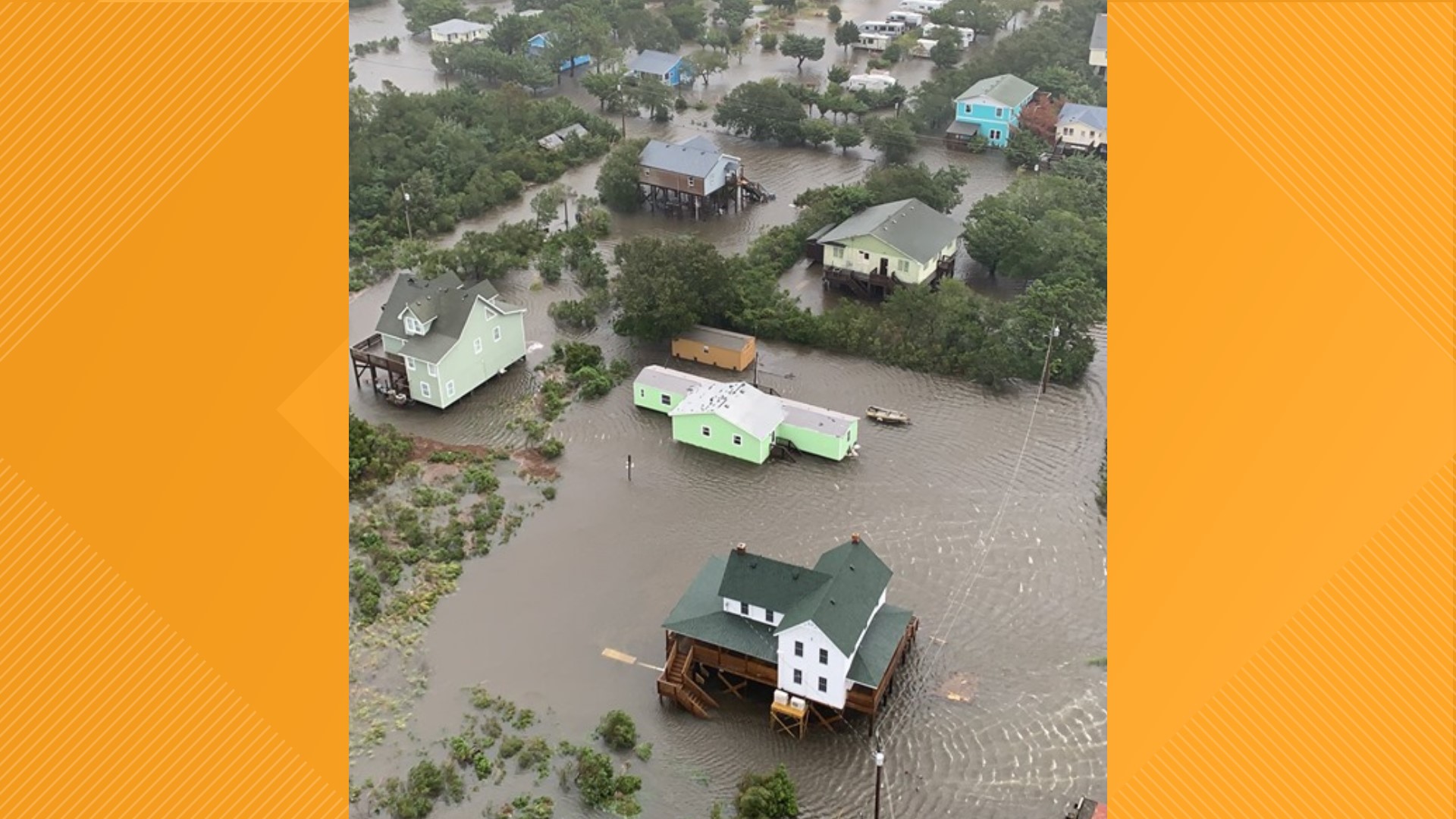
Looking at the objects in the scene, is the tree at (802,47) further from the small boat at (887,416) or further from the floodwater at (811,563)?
the small boat at (887,416)

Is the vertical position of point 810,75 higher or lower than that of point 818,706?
lower

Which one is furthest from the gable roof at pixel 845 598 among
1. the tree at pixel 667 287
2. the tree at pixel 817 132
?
the tree at pixel 817 132

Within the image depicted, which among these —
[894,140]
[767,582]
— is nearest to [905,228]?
[894,140]

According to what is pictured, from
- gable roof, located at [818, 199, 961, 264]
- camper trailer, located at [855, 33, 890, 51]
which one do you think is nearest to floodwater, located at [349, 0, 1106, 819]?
gable roof, located at [818, 199, 961, 264]

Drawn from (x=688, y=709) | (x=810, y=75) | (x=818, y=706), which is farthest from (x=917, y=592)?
(x=810, y=75)

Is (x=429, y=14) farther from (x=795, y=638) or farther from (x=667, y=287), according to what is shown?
(x=795, y=638)

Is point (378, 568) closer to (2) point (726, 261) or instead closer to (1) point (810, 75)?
(2) point (726, 261)
